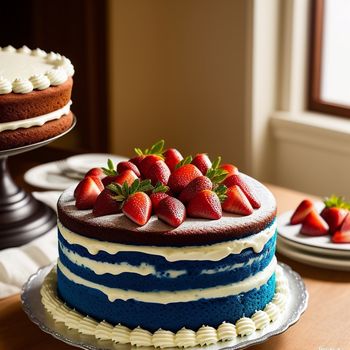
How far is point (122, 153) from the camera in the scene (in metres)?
3.40

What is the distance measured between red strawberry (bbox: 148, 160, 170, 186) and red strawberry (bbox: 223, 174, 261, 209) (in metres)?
0.11

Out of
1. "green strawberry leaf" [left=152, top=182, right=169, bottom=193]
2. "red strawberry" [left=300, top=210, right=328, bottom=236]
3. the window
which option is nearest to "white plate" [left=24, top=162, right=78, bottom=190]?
"red strawberry" [left=300, top=210, right=328, bottom=236]

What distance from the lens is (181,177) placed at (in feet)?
4.97

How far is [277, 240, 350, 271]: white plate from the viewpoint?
5.91ft

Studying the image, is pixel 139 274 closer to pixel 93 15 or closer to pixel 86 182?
pixel 86 182

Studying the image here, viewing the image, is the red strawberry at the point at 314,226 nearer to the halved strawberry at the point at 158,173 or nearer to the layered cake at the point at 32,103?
the halved strawberry at the point at 158,173

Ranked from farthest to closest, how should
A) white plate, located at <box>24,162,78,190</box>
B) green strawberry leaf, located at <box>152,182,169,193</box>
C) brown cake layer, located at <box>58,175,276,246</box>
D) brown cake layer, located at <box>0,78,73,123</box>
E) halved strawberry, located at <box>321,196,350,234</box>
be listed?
white plate, located at <box>24,162,78,190</box> → halved strawberry, located at <box>321,196,350,234</box> → brown cake layer, located at <box>0,78,73,123</box> → green strawberry leaf, located at <box>152,182,169,193</box> → brown cake layer, located at <box>58,175,276,246</box>

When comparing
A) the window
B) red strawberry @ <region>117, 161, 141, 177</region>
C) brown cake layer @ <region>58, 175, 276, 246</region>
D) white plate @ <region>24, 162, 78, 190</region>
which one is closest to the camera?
brown cake layer @ <region>58, 175, 276, 246</region>

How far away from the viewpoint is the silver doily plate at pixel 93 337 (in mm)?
1415

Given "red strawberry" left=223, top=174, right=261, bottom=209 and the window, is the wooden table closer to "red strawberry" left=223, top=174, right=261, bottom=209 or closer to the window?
"red strawberry" left=223, top=174, right=261, bottom=209

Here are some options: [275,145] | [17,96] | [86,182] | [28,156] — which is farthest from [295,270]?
[28,156]

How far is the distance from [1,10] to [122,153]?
30.5 inches

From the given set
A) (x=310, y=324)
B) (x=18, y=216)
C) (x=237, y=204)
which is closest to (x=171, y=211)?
(x=237, y=204)

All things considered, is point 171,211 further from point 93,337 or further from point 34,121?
point 34,121
